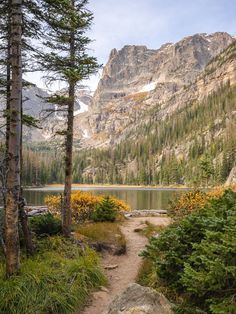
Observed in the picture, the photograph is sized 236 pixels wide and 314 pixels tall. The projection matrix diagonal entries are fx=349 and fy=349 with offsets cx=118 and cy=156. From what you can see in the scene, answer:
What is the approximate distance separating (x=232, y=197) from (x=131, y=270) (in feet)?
18.9

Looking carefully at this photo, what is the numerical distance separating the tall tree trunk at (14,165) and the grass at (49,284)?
0.52m

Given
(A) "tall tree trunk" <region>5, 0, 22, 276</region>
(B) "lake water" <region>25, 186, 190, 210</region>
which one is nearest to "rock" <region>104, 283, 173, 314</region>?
(A) "tall tree trunk" <region>5, 0, 22, 276</region>

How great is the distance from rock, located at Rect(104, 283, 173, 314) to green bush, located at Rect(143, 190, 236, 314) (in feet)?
1.01

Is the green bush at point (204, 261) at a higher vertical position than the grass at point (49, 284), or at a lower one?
higher

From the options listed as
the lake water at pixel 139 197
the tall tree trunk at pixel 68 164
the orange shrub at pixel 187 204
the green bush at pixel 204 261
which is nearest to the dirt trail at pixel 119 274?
the green bush at pixel 204 261

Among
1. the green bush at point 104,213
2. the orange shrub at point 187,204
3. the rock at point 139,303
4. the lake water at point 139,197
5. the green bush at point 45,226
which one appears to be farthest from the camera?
the lake water at point 139,197

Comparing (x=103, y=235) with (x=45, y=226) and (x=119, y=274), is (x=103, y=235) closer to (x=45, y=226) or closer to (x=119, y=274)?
(x=45, y=226)

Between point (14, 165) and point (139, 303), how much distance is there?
13.9 feet

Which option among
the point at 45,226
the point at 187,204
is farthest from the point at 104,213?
the point at 45,226

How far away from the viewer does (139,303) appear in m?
5.98

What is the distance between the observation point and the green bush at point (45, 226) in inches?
533


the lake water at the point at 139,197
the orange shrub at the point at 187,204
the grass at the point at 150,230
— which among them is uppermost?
the orange shrub at the point at 187,204

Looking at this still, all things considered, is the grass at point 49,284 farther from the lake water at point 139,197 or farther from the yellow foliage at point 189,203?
the lake water at point 139,197

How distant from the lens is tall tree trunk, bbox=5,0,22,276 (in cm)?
810
